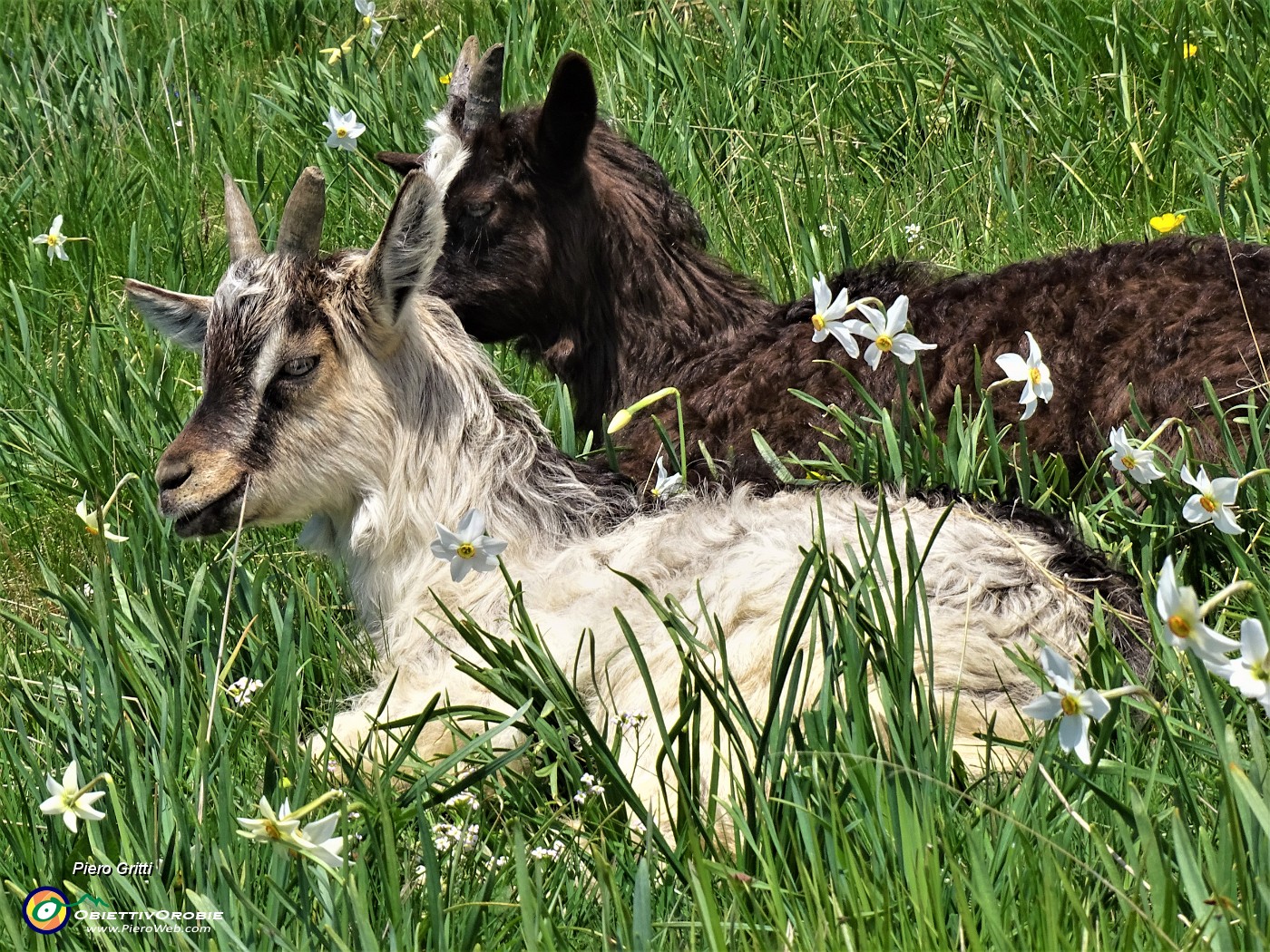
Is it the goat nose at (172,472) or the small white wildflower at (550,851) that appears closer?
the small white wildflower at (550,851)

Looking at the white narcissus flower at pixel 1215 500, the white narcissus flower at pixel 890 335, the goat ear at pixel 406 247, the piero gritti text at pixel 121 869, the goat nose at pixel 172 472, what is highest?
the goat ear at pixel 406 247

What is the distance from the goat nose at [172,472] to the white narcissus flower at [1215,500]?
7.16 ft

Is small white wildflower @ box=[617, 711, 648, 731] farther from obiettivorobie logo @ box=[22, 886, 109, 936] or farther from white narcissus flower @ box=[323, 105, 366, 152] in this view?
white narcissus flower @ box=[323, 105, 366, 152]

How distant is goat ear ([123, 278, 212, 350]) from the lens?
3912 mm

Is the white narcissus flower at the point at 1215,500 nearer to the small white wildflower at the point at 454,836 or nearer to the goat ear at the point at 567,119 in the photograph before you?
the small white wildflower at the point at 454,836

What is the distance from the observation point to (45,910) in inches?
97.2

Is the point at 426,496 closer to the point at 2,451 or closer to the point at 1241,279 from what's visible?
the point at 2,451

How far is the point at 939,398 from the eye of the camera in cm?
429

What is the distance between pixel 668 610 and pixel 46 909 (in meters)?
1.11

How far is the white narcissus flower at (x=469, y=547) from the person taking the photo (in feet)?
9.18

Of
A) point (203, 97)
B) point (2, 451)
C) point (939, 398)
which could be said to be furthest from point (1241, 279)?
point (203, 97)

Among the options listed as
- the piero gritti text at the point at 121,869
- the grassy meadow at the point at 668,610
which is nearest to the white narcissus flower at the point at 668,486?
the grassy meadow at the point at 668,610

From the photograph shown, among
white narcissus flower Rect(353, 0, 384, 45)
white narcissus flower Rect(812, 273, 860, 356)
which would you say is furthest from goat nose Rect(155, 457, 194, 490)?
white narcissus flower Rect(353, 0, 384, 45)

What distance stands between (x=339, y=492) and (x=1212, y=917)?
2314mm
